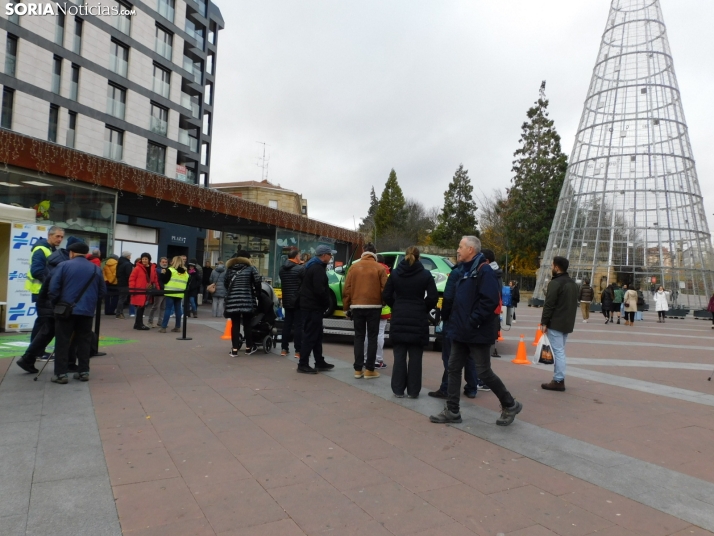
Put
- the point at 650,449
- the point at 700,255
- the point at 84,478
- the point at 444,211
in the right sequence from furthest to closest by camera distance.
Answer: the point at 444,211
the point at 700,255
the point at 650,449
the point at 84,478

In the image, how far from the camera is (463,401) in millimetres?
6180

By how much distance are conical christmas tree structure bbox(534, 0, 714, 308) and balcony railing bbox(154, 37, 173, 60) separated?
28.6 m

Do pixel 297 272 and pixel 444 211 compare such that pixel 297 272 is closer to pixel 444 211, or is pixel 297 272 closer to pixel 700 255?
pixel 700 255

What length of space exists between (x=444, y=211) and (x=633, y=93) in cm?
3369

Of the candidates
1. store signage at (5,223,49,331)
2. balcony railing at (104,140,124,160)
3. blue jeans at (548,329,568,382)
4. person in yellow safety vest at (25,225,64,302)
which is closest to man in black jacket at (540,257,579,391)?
blue jeans at (548,329,568,382)

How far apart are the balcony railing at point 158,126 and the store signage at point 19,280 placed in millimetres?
26863

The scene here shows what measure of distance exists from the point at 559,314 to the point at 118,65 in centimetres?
3393

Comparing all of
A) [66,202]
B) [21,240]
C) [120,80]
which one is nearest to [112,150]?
[120,80]

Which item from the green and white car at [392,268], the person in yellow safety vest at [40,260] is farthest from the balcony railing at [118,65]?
the person in yellow safety vest at [40,260]

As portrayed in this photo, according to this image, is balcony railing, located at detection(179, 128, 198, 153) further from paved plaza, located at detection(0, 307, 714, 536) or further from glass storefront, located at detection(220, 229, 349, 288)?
paved plaza, located at detection(0, 307, 714, 536)

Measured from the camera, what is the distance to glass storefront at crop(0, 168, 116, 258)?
42.1 feet

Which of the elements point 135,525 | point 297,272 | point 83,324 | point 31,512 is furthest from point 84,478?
point 297,272

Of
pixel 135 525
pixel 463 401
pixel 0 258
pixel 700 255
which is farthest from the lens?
pixel 700 255

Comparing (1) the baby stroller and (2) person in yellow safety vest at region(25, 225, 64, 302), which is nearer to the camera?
(2) person in yellow safety vest at region(25, 225, 64, 302)
